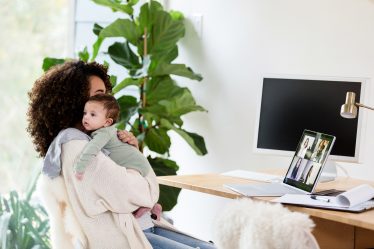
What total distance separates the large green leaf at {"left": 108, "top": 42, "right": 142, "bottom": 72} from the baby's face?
4.59ft

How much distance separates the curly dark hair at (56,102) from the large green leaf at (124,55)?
4.20 ft

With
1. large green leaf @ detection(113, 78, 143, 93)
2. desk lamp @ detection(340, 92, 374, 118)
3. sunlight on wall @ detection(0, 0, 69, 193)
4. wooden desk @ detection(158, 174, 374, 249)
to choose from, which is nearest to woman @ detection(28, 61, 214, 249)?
wooden desk @ detection(158, 174, 374, 249)

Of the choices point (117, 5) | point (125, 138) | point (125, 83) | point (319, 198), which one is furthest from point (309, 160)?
point (117, 5)

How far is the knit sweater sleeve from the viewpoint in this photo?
5.69 feet

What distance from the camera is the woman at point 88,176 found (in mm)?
1745

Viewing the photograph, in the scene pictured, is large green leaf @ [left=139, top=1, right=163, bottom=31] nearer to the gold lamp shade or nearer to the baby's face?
the gold lamp shade

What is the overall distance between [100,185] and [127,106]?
1486mm

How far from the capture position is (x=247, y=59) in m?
3.28

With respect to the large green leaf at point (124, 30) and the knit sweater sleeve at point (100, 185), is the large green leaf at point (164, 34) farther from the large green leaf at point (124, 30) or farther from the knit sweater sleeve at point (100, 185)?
the knit sweater sleeve at point (100, 185)

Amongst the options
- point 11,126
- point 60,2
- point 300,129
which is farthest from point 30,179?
point 300,129

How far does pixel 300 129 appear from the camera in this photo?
2.47 metres

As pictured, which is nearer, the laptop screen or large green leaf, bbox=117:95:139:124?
the laptop screen

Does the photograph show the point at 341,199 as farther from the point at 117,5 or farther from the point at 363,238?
the point at 117,5

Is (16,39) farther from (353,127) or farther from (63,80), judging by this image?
(353,127)
